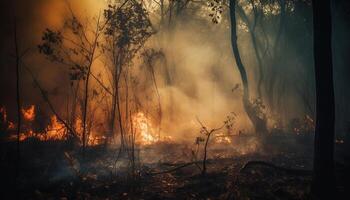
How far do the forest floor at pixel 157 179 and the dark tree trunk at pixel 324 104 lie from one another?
55 cm

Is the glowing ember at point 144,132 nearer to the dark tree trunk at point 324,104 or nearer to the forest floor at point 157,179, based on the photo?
the forest floor at point 157,179

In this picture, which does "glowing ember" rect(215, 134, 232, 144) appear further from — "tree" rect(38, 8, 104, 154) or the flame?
the flame

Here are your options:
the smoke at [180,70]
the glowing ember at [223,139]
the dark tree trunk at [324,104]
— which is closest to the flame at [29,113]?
the smoke at [180,70]

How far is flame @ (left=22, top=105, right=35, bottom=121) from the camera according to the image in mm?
18234

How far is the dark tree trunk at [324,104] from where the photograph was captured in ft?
24.1

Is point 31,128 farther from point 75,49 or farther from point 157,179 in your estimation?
point 157,179

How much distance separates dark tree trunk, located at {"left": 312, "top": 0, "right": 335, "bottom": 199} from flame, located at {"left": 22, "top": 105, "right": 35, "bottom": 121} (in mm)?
16511

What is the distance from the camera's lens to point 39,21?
1909 centimetres

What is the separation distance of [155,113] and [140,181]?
524 inches

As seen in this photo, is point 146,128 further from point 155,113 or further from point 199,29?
point 199,29

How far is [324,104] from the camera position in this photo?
24.2 ft

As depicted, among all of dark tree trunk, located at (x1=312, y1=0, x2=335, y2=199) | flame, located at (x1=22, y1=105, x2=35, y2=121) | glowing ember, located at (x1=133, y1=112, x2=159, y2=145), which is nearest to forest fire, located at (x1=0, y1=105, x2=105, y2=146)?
flame, located at (x1=22, y1=105, x2=35, y2=121)

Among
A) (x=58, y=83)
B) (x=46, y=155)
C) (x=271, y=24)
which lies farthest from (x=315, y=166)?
(x=271, y=24)

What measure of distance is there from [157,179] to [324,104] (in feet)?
18.2
